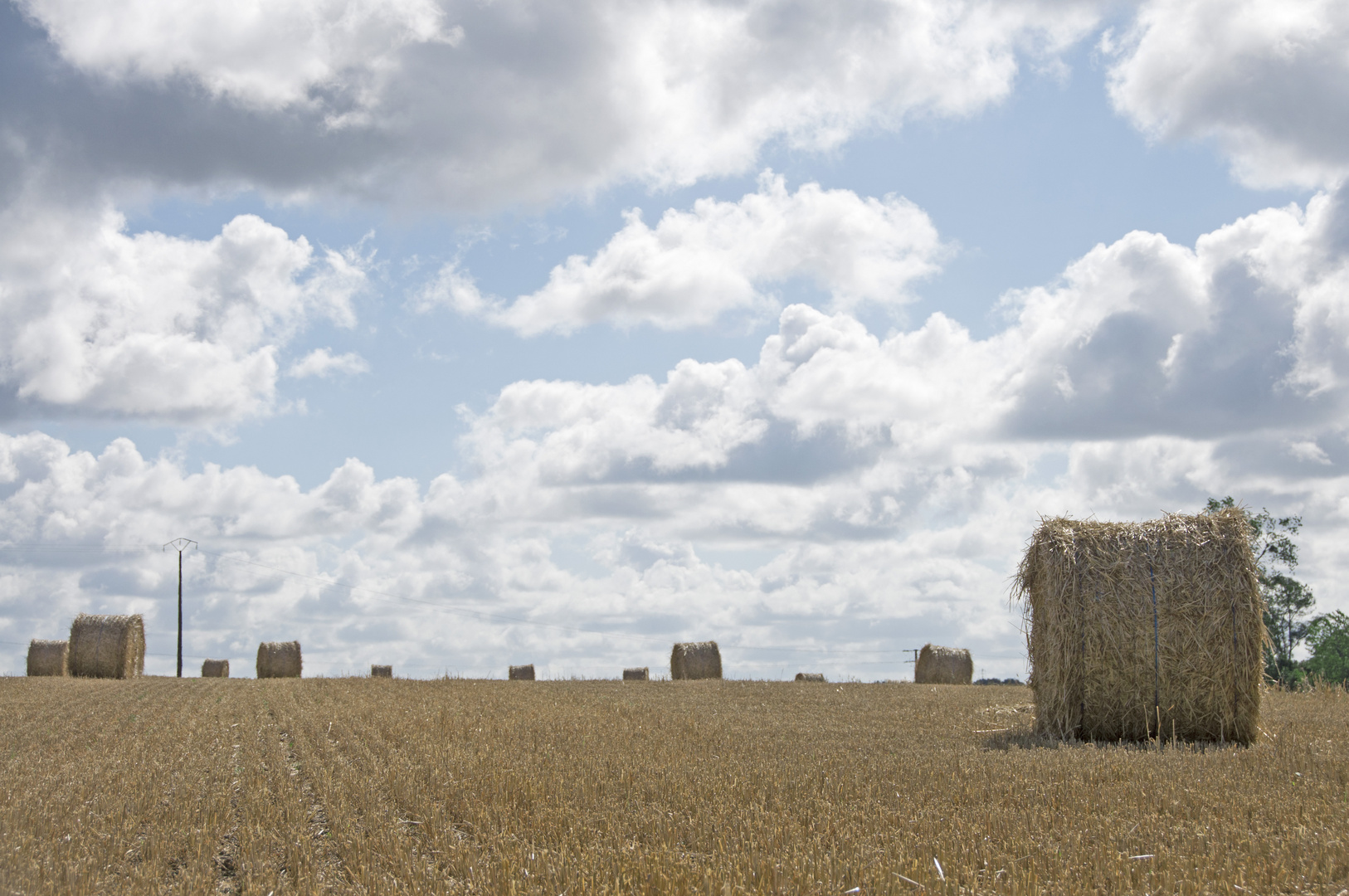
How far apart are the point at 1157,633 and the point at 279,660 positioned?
2352 cm

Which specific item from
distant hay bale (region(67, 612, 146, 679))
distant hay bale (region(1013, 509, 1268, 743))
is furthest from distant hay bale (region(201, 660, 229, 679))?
distant hay bale (region(1013, 509, 1268, 743))

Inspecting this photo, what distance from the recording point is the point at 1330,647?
150 ft

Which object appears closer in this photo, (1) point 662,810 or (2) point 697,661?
(1) point 662,810

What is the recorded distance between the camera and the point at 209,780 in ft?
28.3

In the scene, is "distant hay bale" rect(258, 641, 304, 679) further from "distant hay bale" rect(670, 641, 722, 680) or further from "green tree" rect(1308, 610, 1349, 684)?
"green tree" rect(1308, 610, 1349, 684)

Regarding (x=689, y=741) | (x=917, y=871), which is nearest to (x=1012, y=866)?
(x=917, y=871)

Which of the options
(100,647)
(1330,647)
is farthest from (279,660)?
(1330,647)

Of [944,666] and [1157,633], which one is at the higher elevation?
[1157,633]

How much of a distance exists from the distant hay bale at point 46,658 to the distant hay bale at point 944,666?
884 inches

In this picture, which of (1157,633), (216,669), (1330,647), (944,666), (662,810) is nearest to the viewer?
(662,810)

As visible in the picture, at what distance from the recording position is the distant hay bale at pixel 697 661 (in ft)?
89.4

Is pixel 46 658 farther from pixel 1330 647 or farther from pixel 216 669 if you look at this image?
pixel 1330 647

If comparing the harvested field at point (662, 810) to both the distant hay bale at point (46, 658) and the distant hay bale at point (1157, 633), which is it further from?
the distant hay bale at point (46, 658)

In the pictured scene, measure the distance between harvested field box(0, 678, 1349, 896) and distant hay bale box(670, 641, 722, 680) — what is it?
14.8m
